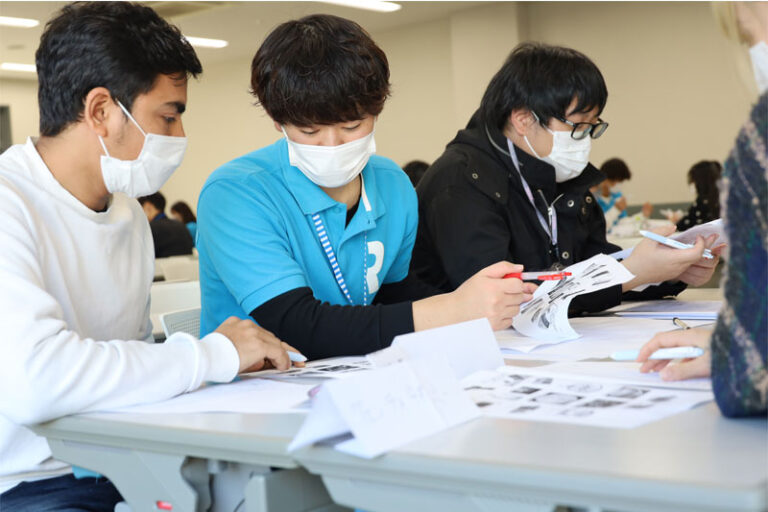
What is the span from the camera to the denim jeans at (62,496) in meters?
1.27

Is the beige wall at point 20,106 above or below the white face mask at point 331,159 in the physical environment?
above

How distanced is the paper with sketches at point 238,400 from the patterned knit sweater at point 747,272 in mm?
527

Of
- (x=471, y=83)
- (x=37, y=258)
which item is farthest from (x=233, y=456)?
(x=471, y=83)

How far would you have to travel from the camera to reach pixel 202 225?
5.79 feet

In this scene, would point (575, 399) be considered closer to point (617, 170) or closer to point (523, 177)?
point (523, 177)

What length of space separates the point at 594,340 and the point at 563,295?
12cm

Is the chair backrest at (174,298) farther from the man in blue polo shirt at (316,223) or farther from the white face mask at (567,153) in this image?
the white face mask at (567,153)

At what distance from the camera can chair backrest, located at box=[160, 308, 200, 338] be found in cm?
189

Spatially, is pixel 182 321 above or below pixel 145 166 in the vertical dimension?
below

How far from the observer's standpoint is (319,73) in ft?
5.33

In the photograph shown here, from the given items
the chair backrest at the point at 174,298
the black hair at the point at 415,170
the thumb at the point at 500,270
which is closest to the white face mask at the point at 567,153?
the thumb at the point at 500,270

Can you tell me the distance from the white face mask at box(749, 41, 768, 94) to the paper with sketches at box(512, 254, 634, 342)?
69 centimetres

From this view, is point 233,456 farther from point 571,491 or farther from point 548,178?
point 548,178

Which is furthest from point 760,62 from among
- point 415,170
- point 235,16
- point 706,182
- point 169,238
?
point 235,16
